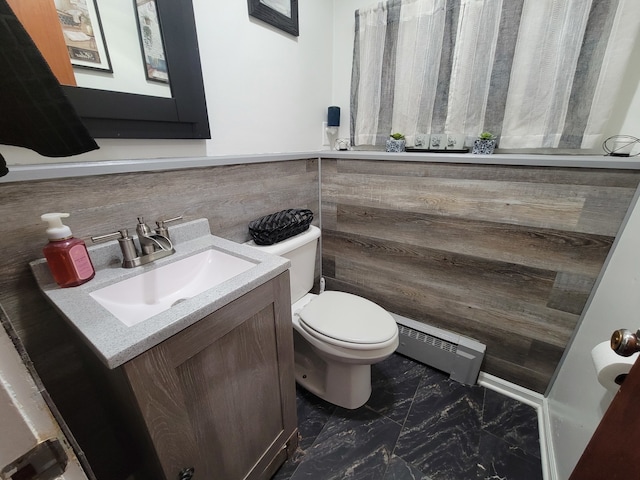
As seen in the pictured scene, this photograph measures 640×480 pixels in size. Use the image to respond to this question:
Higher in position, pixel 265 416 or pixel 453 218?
pixel 453 218

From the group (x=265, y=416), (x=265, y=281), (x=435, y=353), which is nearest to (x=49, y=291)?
(x=265, y=281)

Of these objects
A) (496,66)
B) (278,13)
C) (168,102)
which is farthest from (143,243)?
(496,66)

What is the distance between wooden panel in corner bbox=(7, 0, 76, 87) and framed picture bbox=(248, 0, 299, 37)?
0.66 meters

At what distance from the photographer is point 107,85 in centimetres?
75

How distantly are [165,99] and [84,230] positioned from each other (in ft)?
1.54

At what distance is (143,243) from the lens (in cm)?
80

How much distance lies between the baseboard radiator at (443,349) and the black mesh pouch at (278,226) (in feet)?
2.63

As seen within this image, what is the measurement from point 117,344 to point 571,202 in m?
1.43

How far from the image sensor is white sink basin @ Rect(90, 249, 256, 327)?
72cm

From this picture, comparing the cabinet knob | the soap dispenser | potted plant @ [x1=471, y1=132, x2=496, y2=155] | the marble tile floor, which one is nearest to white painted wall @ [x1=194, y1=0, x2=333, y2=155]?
the soap dispenser

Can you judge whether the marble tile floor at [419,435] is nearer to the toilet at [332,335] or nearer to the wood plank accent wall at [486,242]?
the toilet at [332,335]

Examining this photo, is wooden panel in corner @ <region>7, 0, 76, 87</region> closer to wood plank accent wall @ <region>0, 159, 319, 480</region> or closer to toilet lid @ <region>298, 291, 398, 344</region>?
wood plank accent wall @ <region>0, 159, 319, 480</region>

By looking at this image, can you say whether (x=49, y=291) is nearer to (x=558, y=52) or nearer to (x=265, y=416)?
(x=265, y=416)

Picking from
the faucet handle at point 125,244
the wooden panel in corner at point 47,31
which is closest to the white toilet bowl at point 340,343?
the faucet handle at point 125,244
